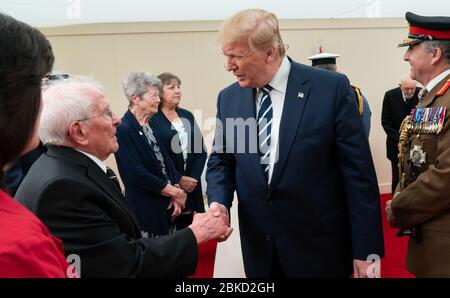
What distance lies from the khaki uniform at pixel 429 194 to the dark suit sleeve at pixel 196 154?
1.97 metres

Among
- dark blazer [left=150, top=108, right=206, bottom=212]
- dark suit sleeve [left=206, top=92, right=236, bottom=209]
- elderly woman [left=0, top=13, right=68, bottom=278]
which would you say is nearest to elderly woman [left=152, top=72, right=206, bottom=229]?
dark blazer [left=150, top=108, right=206, bottom=212]

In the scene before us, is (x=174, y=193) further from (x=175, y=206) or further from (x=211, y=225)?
(x=211, y=225)

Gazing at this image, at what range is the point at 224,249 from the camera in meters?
4.25

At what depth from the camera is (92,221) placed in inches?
55.2

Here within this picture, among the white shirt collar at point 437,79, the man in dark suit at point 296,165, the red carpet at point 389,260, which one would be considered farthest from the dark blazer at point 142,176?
the white shirt collar at point 437,79

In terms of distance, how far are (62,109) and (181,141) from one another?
7.27ft

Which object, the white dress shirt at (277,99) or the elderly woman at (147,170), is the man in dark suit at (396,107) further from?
the white dress shirt at (277,99)

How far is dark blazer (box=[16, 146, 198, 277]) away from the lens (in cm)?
138

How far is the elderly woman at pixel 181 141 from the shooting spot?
12.1 ft

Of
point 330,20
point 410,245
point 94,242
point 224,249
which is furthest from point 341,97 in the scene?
point 330,20

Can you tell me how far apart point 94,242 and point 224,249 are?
294 cm

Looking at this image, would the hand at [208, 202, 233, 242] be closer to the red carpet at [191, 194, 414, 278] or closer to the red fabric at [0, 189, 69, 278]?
the red fabric at [0, 189, 69, 278]

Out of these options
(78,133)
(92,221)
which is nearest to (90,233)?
(92,221)
